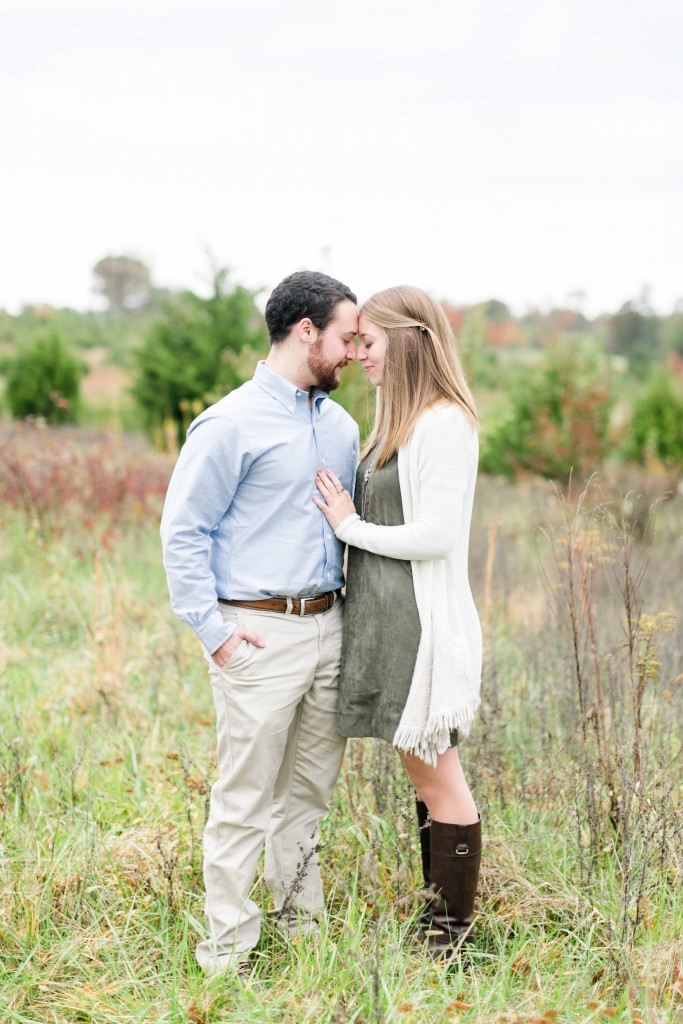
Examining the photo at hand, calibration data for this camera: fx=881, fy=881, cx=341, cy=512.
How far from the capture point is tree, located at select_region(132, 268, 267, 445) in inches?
558

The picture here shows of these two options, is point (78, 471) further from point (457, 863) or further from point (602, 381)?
point (602, 381)

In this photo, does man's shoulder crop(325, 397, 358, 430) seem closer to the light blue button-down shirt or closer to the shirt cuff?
the light blue button-down shirt

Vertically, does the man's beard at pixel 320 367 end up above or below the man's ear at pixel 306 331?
below

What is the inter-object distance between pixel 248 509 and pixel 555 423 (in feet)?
36.8

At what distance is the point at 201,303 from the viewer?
14.4m

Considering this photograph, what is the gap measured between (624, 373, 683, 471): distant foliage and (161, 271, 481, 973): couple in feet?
40.1

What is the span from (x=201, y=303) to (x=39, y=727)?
11.2 m

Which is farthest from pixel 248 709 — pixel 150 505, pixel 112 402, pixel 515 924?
pixel 112 402

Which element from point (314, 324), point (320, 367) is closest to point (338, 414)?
point (320, 367)

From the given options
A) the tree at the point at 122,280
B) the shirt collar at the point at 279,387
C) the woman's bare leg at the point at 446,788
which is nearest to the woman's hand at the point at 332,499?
the shirt collar at the point at 279,387

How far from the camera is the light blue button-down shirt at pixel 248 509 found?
8.41ft

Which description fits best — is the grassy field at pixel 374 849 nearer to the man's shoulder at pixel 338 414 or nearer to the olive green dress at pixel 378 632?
the olive green dress at pixel 378 632

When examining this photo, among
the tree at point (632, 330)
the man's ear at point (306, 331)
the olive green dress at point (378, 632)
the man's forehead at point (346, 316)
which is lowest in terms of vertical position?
the olive green dress at point (378, 632)

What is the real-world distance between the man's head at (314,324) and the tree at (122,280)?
2028 inches
